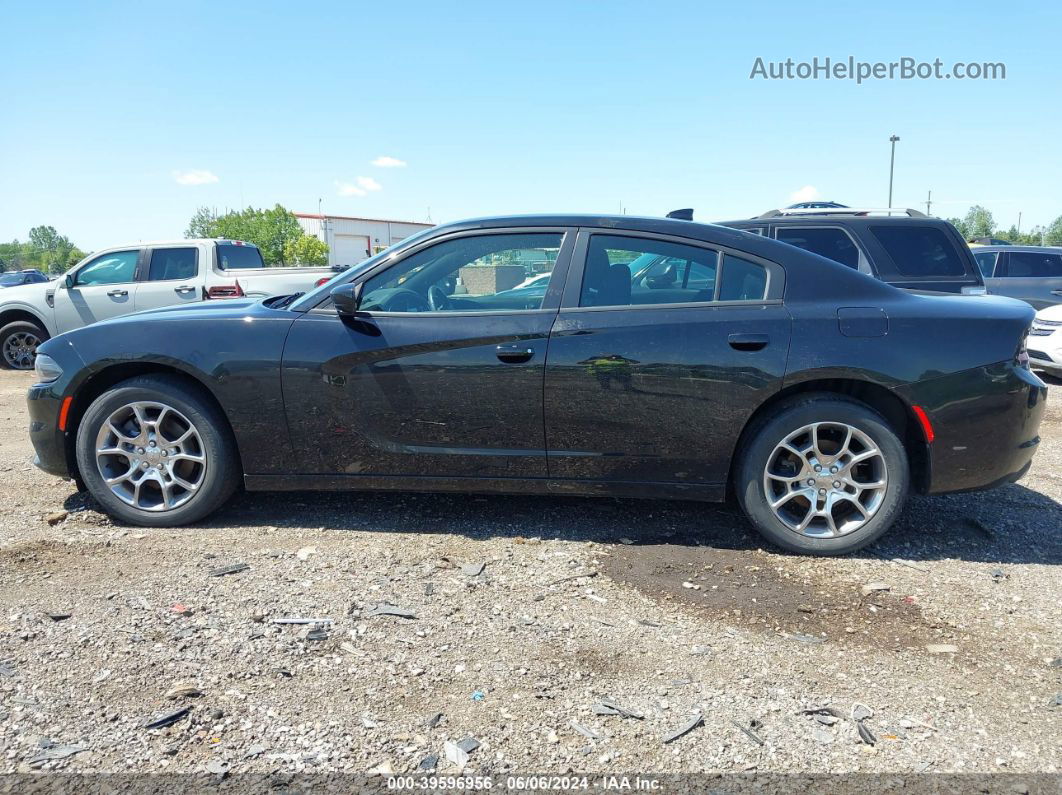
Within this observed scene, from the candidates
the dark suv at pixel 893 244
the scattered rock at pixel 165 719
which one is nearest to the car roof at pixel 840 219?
the dark suv at pixel 893 244

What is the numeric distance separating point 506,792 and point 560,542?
1.87 m

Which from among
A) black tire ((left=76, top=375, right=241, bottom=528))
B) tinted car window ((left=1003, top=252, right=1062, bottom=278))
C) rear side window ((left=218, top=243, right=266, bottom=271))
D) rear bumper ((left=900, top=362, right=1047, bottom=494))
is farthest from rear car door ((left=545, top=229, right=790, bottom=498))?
tinted car window ((left=1003, top=252, right=1062, bottom=278))

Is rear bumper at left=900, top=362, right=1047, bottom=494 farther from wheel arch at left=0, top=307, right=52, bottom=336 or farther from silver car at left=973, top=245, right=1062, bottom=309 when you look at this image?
wheel arch at left=0, top=307, right=52, bottom=336

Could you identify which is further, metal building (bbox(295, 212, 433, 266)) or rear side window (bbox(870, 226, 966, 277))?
metal building (bbox(295, 212, 433, 266))

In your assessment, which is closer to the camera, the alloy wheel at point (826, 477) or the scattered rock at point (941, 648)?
the scattered rock at point (941, 648)

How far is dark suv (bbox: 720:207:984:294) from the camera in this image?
7203 mm

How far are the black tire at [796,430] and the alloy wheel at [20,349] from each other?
11.0 meters

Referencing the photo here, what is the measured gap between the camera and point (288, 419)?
13.0 feet

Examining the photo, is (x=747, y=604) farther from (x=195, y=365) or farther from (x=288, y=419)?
(x=195, y=365)

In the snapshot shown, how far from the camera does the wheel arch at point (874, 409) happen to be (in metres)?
3.81

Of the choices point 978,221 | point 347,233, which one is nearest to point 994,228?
point 978,221

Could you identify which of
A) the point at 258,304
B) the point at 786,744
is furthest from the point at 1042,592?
the point at 258,304

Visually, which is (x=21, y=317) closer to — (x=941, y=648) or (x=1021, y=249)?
(x=941, y=648)

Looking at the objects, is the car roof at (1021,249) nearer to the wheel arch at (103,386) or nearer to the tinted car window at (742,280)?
the tinted car window at (742,280)
